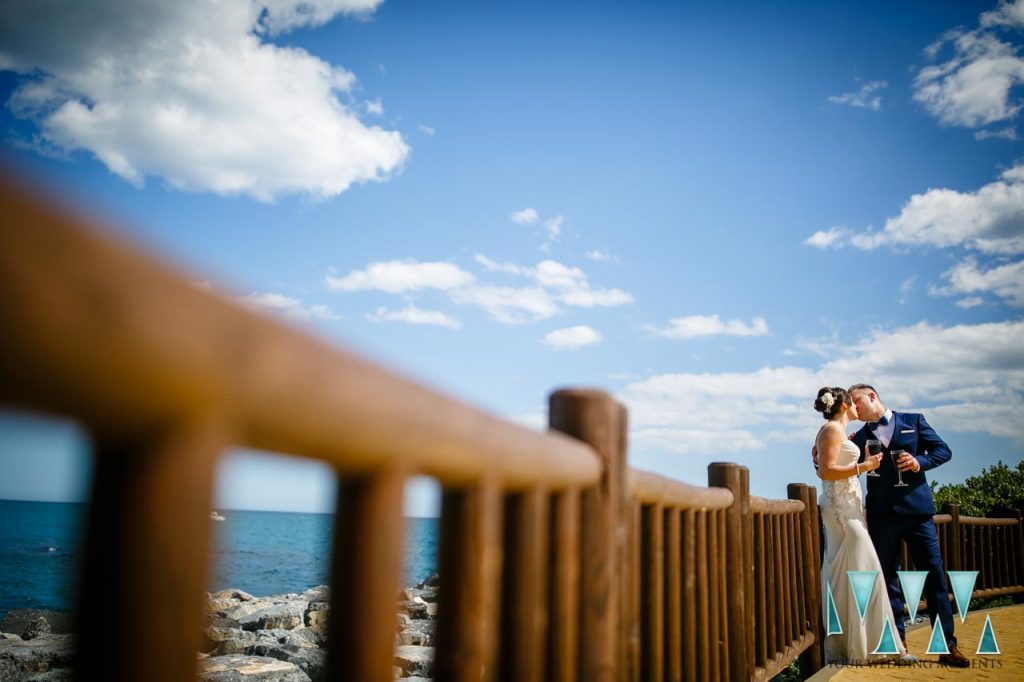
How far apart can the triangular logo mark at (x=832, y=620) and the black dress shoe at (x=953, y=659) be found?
72cm

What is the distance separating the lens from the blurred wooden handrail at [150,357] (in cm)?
44

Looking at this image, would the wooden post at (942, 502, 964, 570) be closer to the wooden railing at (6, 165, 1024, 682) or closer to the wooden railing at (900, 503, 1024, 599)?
the wooden railing at (900, 503, 1024, 599)

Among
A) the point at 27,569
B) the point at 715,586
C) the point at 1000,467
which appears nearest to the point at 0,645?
the point at 715,586

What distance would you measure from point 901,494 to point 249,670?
6605mm

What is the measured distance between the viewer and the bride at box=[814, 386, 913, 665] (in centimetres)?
514

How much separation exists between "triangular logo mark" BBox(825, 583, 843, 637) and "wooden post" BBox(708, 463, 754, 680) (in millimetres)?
2202

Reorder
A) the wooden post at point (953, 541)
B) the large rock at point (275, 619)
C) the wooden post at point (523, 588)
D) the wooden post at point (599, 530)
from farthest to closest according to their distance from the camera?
the large rock at point (275, 619)
the wooden post at point (953, 541)
the wooden post at point (599, 530)
the wooden post at point (523, 588)

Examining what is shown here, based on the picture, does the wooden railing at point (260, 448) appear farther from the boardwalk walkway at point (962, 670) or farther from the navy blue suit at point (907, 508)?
the navy blue suit at point (907, 508)

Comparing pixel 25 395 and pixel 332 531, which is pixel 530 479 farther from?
pixel 25 395

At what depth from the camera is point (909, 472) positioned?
544 cm

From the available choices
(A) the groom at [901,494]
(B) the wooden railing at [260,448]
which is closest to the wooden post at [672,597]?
(B) the wooden railing at [260,448]

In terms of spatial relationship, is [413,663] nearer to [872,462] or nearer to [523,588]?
[872,462]

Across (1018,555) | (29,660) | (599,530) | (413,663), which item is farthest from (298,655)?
(1018,555)

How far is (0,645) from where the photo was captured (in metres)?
10.4
